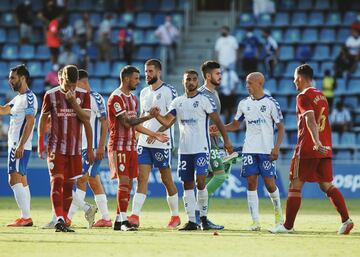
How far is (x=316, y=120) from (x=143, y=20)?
19.7 meters

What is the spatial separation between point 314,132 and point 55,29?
18951 mm

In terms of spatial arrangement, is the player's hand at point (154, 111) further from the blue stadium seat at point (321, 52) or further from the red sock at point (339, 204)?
the blue stadium seat at point (321, 52)

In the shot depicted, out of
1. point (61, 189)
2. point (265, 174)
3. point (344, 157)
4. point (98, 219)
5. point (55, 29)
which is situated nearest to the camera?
point (61, 189)

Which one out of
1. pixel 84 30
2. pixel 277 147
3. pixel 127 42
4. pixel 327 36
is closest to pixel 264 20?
pixel 327 36

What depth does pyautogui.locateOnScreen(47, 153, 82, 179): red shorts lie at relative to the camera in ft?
50.2

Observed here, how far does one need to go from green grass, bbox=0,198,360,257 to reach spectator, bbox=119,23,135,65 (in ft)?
46.2

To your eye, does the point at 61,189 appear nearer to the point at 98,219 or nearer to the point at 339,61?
the point at 98,219

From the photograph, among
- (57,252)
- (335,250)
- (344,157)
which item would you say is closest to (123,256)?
(57,252)

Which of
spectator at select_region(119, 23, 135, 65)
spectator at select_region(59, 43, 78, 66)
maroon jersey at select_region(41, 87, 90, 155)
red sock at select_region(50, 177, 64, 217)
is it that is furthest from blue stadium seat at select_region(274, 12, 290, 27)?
red sock at select_region(50, 177, 64, 217)

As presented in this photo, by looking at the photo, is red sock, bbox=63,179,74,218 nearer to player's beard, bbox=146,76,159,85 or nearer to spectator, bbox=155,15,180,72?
player's beard, bbox=146,76,159,85

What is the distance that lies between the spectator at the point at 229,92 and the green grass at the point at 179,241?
1115cm

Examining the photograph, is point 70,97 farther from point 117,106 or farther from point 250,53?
point 250,53

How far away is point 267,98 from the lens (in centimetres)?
1650

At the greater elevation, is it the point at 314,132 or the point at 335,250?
the point at 314,132
